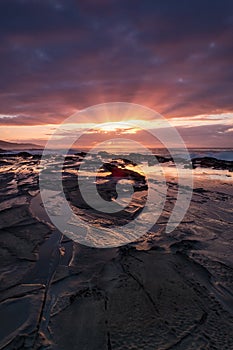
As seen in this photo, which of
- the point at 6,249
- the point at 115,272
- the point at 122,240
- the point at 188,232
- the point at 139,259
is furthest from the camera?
the point at 188,232

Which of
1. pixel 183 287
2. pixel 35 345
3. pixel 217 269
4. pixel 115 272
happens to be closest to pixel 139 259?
pixel 115 272

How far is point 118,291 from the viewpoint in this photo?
3576mm

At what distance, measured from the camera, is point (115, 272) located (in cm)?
407

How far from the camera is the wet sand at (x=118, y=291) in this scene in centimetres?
274

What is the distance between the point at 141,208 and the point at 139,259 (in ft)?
11.9

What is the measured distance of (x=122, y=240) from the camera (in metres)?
5.39

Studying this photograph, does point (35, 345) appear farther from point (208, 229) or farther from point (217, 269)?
point (208, 229)

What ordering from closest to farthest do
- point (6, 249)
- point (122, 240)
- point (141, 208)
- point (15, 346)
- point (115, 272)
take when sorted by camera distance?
point (15, 346) < point (115, 272) < point (6, 249) < point (122, 240) < point (141, 208)

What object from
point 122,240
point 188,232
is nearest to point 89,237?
point 122,240

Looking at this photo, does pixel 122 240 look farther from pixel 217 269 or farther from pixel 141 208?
pixel 141 208

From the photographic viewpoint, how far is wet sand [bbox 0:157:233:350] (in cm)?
274

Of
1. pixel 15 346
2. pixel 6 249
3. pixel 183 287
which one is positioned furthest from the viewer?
pixel 6 249

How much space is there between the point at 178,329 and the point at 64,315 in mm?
1344

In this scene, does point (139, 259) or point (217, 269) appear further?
point (139, 259)
